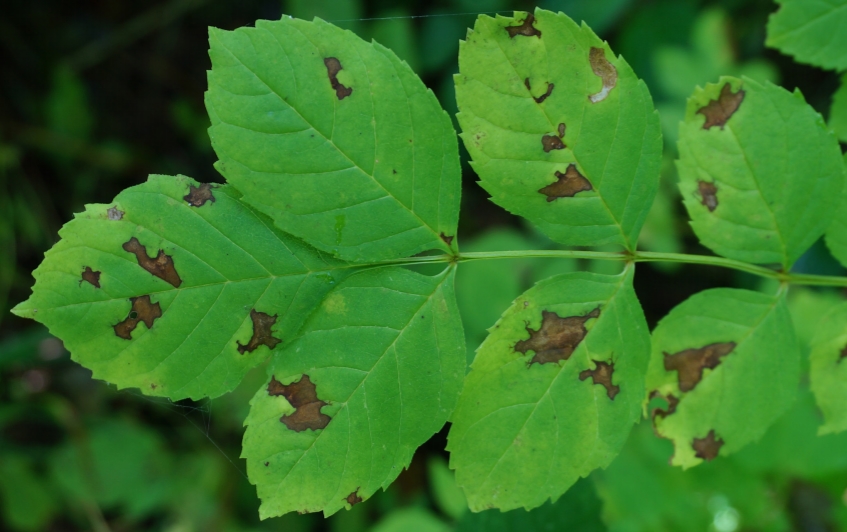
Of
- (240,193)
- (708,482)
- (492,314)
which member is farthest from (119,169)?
(708,482)

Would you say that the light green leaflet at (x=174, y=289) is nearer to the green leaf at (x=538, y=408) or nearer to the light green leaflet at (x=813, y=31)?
the green leaf at (x=538, y=408)

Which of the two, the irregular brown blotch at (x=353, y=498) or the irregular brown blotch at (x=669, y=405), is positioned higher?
the irregular brown blotch at (x=353, y=498)

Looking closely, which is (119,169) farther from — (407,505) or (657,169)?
(657,169)

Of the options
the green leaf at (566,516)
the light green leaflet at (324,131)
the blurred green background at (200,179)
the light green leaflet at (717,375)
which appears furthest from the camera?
→ the blurred green background at (200,179)

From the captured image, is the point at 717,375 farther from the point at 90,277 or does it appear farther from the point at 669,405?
the point at 90,277

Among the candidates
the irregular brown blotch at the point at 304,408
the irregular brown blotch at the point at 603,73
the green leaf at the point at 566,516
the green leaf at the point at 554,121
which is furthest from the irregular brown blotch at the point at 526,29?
the green leaf at the point at 566,516

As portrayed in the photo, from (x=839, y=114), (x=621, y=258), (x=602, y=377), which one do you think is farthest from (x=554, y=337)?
(x=839, y=114)
